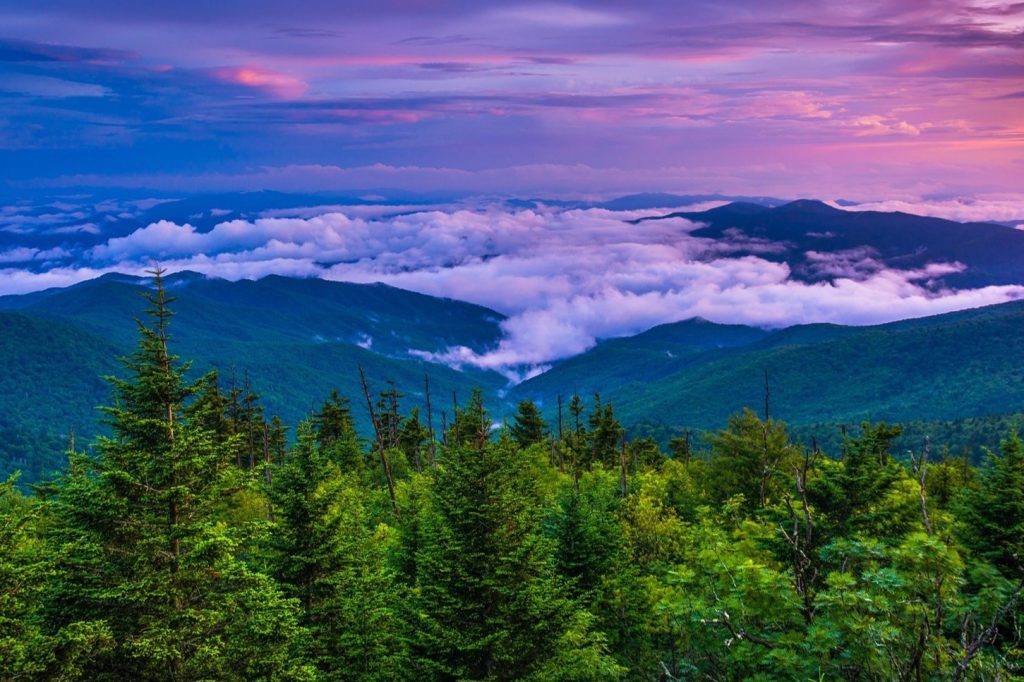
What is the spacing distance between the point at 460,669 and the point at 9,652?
39.7ft

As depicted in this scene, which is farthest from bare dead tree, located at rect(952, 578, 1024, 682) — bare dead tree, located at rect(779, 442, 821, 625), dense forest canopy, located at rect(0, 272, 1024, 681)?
bare dead tree, located at rect(779, 442, 821, 625)

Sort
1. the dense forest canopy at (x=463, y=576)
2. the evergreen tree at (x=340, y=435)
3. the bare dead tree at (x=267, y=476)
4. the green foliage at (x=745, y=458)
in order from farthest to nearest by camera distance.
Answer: the evergreen tree at (x=340, y=435)
the green foliage at (x=745, y=458)
the bare dead tree at (x=267, y=476)
the dense forest canopy at (x=463, y=576)

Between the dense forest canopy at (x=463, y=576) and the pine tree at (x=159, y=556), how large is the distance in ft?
0.19

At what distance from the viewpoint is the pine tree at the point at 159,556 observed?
17.6 meters

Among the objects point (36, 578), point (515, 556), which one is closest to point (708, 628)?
point (515, 556)

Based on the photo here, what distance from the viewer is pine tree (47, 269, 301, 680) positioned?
17641 mm

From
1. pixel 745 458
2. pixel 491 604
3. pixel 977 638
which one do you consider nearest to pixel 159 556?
pixel 491 604

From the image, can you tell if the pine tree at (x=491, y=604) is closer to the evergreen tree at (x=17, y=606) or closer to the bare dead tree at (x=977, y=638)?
the evergreen tree at (x=17, y=606)

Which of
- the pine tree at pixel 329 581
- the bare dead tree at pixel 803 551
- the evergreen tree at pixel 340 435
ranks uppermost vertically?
the bare dead tree at pixel 803 551

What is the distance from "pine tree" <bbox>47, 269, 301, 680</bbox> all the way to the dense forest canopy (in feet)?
0.19

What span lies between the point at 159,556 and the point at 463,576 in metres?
8.90

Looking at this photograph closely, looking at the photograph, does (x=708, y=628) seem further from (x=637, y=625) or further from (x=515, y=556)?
(x=637, y=625)

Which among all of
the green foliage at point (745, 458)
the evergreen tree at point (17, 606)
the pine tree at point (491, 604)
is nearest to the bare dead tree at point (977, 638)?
the evergreen tree at point (17, 606)

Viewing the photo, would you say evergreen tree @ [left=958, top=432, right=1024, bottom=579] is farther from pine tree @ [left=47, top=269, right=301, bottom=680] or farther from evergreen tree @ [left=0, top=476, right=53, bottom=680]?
evergreen tree @ [left=0, top=476, right=53, bottom=680]
